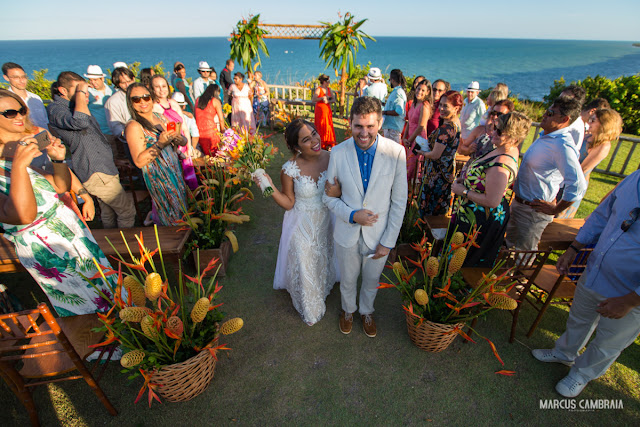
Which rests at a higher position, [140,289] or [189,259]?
[140,289]

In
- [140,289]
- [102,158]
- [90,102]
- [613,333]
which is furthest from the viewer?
[90,102]

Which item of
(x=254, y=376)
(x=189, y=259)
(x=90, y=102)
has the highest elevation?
(x=90, y=102)

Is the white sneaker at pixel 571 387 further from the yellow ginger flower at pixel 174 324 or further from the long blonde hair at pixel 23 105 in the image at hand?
the long blonde hair at pixel 23 105

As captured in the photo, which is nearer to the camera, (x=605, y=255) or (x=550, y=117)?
(x=605, y=255)

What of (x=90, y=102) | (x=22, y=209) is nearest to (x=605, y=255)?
(x=22, y=209)

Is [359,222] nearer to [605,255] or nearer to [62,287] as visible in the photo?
[605,255]

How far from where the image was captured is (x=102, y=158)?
11.1ft

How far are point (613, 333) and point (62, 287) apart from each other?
406 cm

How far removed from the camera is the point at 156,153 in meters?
3.05

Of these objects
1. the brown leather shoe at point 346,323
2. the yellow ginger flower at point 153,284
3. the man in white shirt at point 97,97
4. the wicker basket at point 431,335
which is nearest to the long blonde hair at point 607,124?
the wicker basket at point 431,335

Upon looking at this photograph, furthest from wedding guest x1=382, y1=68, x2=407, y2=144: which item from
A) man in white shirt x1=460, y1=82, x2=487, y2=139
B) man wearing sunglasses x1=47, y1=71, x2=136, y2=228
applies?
man wearing sunglasses x1=47, y1=71, x2=136, y2=228

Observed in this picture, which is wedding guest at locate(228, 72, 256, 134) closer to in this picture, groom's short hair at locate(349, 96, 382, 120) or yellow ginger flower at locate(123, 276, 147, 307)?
groom's short hair at locate(349, 96, 382, 120)

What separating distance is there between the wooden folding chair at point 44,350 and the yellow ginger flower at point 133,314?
43 cm

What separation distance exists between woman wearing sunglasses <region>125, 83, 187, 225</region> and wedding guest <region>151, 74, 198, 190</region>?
0.35 metres
